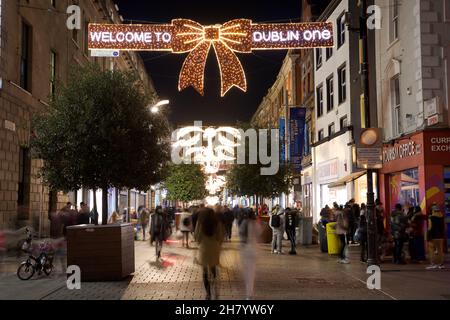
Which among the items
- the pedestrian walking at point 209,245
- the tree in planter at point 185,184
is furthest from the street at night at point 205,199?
the tree in planter at point 185,184

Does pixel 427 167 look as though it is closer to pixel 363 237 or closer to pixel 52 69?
pixel 363 237

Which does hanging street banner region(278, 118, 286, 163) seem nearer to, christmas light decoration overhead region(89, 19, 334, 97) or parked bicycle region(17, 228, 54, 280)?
→ christmas light decoration overhead region(89, 19, 334, 97)

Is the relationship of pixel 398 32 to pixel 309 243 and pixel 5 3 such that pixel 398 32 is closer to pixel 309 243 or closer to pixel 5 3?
pixel 309 243

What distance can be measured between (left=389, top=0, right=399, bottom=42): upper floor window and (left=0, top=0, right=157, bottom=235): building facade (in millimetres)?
9938

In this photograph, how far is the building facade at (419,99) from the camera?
787 inches

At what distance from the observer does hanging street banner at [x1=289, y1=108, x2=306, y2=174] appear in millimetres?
38469

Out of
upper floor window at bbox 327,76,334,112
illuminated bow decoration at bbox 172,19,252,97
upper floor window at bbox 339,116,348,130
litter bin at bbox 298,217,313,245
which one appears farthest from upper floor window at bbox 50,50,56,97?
upper floor window at bbox 327,76,334,112

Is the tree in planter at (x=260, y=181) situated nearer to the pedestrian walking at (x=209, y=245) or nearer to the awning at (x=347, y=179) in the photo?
the awning at (x=347, y=179)

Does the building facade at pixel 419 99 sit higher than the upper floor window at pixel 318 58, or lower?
lower

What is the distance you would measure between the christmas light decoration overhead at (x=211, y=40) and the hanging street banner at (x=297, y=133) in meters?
20.0

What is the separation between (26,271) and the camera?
46.8 ft

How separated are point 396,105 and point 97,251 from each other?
14197 millimetres

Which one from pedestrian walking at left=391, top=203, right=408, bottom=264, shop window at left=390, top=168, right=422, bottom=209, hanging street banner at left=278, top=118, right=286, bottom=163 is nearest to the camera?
pedestrian walking at left=391, top=203, right=408, bottom=264
